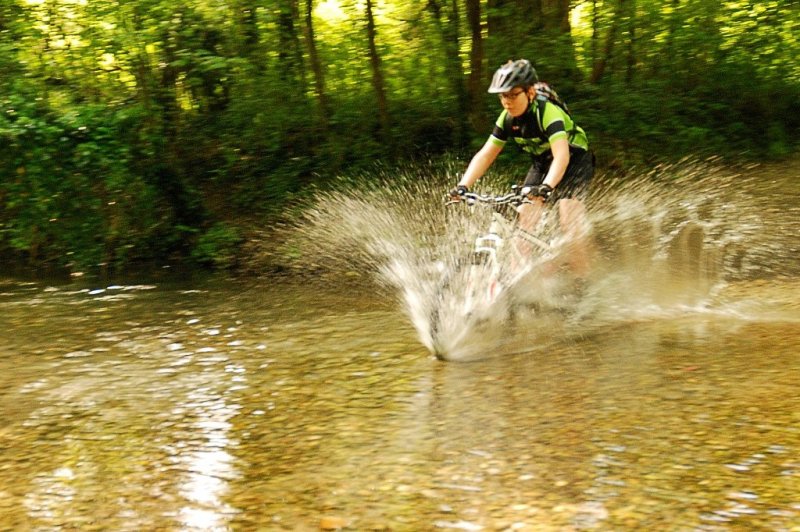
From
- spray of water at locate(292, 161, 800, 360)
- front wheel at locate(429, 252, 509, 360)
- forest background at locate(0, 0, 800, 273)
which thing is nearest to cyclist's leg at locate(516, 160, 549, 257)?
spray of water at locate(292, 161, 800, 360)

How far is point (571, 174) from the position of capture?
7711mm

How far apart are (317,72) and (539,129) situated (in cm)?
611

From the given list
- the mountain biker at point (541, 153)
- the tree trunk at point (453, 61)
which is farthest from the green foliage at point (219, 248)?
the mountain biker at point (541, 153)

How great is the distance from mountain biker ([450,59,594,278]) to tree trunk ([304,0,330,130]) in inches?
220

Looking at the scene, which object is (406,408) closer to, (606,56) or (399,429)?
(399,429)

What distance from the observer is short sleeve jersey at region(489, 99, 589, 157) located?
23.5 feet

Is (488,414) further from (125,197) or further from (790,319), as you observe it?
(125,197)

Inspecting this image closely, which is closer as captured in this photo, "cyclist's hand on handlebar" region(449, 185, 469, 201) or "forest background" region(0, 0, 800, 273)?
"cyclist's hand on handlebar" region(449, 185, 469, 201)

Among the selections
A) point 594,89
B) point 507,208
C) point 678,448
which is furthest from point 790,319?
point 594,89

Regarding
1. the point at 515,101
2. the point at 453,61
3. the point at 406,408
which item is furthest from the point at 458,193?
the point at 453,61

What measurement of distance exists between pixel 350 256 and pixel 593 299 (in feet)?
12.7

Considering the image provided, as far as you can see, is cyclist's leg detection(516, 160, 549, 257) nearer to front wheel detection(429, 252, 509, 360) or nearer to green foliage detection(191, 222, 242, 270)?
front wheel detection(429, 252, 509, 360)

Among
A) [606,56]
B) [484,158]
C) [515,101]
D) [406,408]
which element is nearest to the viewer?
[406,408]

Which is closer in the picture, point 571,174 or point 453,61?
point 571,174
